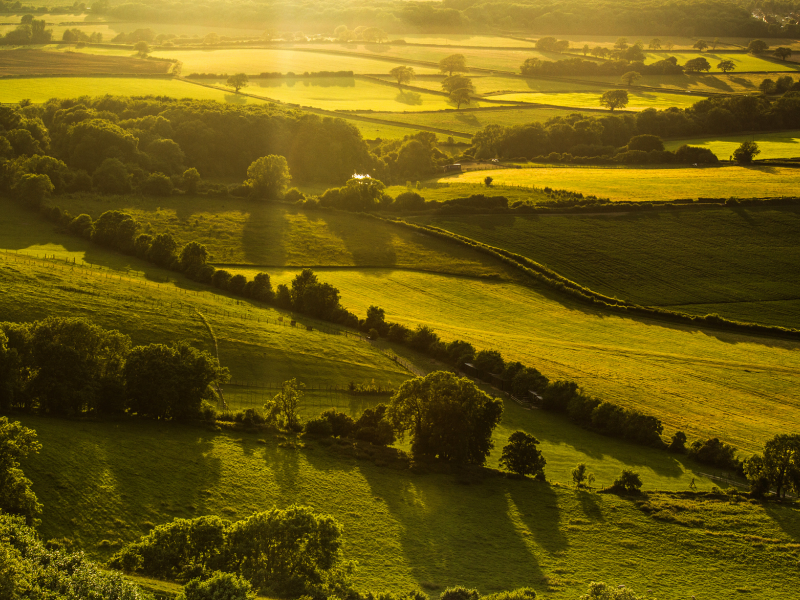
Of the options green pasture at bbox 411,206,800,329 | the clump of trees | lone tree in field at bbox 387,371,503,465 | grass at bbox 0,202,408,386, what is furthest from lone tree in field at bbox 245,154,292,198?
the clump of trees

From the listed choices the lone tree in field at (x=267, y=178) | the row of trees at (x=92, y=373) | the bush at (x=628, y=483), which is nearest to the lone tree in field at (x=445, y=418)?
the bush at (x=628, y=483)

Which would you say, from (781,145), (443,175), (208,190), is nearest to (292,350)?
(208,190)

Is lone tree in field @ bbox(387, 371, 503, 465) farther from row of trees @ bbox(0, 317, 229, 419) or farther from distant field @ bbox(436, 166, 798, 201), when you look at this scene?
distant field @ bbox(436, 166, 798, 201)

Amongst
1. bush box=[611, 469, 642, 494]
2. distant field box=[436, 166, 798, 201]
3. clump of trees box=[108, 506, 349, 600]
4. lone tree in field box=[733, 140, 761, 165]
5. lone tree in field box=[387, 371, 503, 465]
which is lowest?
clump of trees box=[108, 506, 349, 600]

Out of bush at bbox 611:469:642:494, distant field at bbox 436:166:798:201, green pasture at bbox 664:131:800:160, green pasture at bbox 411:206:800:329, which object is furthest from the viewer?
green pasture at bbox 664:131:800:160

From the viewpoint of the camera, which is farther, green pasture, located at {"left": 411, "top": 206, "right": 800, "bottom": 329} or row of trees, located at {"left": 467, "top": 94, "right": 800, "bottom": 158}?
row of trees, located at {"left": 467, "top": 94, "right": 800, "bottom": 158}

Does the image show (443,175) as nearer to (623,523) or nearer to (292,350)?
(292,350)
